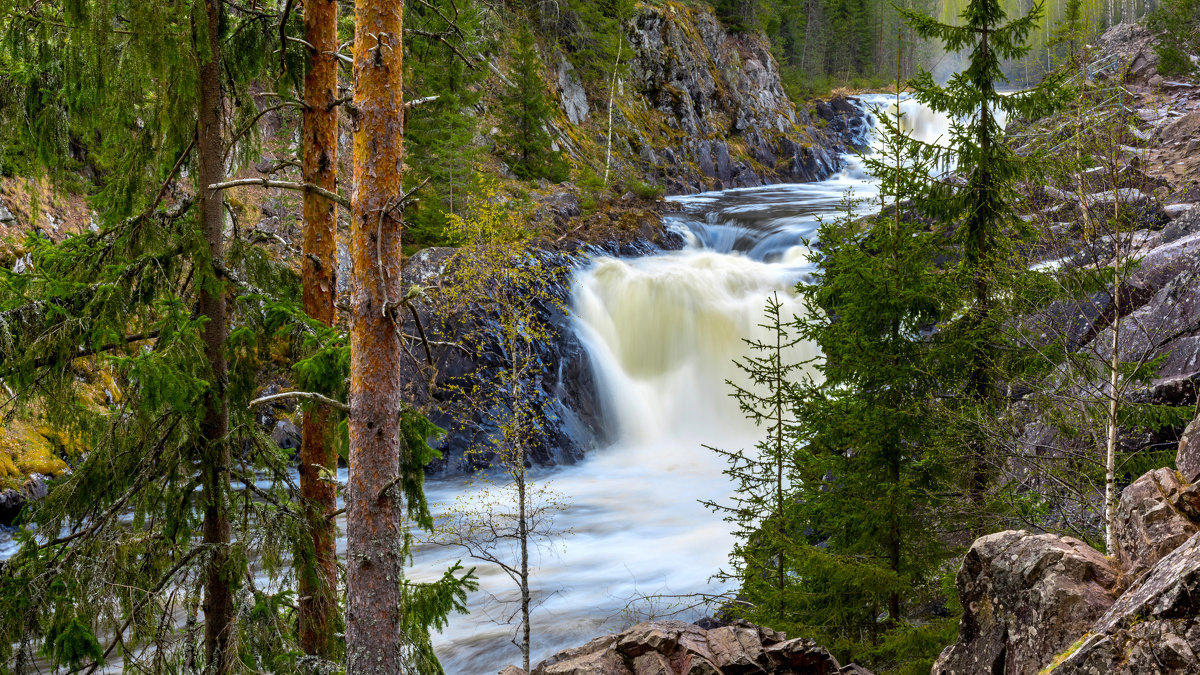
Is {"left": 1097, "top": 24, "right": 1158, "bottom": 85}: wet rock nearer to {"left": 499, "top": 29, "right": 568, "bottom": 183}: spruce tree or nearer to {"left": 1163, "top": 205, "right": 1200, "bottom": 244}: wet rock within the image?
{"left": 1163, "top": 205, "right": 1200, "bottom": 244}: wet rock

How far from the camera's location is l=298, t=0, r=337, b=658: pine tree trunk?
5.04m

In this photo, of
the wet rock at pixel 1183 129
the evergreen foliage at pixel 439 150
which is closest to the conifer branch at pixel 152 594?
the evergreen foliage at pixel 439 150

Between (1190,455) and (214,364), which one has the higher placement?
(214,364)

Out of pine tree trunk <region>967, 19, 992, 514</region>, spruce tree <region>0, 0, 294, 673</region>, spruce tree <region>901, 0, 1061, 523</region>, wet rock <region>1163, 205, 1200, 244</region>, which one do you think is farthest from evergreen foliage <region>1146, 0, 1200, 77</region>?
spruce tree <region>0, 0, 294, 673</region>

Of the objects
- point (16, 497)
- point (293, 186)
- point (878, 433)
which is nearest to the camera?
point (293, 186)

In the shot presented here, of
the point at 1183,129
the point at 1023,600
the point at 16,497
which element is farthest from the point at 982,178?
the point at 1183,129

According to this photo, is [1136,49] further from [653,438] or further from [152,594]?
[152,594]

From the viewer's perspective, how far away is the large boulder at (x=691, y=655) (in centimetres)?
555

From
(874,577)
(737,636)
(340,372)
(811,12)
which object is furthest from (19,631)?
(811,12)

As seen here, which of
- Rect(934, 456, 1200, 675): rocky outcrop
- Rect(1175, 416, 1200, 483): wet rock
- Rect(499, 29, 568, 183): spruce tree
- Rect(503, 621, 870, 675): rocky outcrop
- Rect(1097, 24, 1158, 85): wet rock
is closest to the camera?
Rect(934, 456, 1200, 675): rocky outcrop

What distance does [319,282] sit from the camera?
5.34 meters

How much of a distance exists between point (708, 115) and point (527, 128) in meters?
17.1

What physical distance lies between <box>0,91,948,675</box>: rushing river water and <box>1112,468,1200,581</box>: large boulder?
19.7ft

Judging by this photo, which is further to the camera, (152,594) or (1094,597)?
(1094,597)
